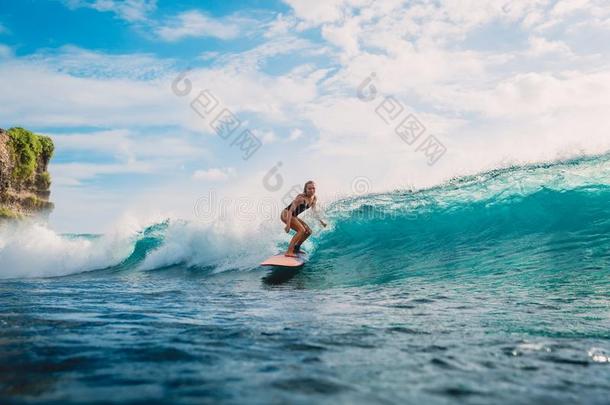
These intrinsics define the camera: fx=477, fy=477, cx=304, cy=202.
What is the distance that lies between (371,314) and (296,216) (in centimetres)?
608

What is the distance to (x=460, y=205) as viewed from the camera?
13359 mm

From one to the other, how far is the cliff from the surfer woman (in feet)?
75.2

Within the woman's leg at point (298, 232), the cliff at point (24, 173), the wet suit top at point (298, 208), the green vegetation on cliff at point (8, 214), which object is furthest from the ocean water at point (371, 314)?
the cliff at point (24, 173)

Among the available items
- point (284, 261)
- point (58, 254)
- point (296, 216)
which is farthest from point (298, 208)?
point (58, 254)

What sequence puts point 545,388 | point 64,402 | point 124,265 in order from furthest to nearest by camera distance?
point 124,265 → point 545,388 → point 64,402

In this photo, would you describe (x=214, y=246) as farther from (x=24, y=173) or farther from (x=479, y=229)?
(x=24, y=173)

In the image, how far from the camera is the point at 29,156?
3044 cm

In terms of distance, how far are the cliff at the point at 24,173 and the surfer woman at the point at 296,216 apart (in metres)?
22.9

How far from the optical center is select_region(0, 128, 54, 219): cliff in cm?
2827

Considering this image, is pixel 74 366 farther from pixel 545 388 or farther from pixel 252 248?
pixel 252 248

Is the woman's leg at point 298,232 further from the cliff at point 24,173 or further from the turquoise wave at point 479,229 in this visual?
the cliff at point 24,173

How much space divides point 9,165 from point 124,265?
18.4m

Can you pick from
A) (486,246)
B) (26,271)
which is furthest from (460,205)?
(26,271)

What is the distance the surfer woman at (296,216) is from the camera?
1137 centimetres
